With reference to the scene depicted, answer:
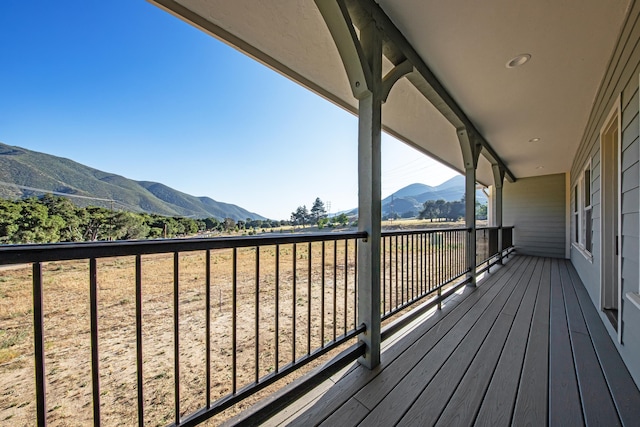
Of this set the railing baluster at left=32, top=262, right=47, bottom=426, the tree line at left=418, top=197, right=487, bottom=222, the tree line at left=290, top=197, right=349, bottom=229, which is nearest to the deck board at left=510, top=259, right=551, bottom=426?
the railing baluster at left=32, top=262, right=47, bottom=426

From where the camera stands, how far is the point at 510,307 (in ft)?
9.30

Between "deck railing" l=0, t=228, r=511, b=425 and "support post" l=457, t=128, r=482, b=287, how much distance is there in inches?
5.2

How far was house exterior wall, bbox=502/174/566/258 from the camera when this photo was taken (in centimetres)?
637

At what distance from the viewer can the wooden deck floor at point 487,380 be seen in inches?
50.0

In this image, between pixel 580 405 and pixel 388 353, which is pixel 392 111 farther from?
pixel 580 405

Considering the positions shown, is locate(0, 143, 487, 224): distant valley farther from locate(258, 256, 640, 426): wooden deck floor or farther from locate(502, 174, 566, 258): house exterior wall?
locate(502, 174, 566, 258): house exterior wall

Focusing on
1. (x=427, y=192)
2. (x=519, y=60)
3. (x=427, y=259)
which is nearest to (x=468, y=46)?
(x=519, y=60)

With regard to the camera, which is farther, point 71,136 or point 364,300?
point 71,136

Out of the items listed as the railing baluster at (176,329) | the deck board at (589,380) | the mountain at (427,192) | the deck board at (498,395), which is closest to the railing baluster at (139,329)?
the railing baluster at (176,329)

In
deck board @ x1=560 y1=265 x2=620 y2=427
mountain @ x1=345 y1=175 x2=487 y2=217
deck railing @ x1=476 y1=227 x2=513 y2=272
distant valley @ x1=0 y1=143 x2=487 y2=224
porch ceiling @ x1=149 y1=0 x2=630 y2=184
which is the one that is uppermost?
mountain @ x1=345 y1=175 x2=487 y2=217

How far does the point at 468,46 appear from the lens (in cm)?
199

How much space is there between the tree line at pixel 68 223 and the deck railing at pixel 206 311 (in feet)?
1.56

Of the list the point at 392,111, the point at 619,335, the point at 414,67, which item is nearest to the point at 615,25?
the point at 414,67

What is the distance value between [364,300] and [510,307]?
2201 mm
